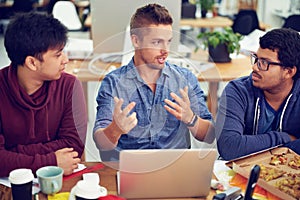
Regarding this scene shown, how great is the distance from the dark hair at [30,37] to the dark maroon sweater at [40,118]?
0.29ft

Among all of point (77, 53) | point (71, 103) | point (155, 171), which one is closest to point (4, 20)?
point (77, 53)

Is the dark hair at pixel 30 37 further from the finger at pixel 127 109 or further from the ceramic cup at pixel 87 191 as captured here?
the ceramic cup at pixel 87 191

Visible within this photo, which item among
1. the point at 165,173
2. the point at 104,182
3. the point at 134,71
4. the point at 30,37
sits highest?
the point at 30,37

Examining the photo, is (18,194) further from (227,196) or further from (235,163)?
(235,163)

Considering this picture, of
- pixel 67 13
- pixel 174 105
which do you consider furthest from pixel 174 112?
pixel 67 13

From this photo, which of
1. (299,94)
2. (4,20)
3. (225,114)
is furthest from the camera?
(4,20)

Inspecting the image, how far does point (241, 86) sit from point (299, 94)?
25 cm

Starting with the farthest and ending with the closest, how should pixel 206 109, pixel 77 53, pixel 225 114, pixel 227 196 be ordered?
pixel 77 53 < pixel 225 114 < pixel 206 109 < pixel 227 196

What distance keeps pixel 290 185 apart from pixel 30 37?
1048mm

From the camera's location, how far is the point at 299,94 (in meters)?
1.73

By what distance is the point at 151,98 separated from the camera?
1.52m

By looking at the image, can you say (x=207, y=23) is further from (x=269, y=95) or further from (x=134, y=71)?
(x=134, y=71)

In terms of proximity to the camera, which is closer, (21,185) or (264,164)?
(21,185)

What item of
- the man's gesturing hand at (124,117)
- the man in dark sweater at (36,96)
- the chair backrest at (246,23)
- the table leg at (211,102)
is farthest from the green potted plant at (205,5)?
the man's gesturing hand at (124,117)
